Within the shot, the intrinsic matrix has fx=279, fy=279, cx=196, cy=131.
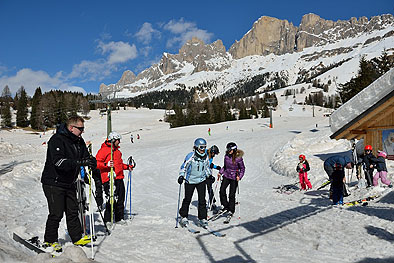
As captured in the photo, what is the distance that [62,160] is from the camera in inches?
170

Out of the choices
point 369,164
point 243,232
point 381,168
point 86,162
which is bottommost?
point 243,232

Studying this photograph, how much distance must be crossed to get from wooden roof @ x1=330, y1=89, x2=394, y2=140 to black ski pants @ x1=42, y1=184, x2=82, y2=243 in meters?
10.0

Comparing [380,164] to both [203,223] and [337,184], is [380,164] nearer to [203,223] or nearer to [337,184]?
[337,184]

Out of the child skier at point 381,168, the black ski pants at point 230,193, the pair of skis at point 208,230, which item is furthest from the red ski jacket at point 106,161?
the child skier at point 381,168

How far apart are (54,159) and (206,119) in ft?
294

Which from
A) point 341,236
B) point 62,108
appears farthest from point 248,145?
point 62,108

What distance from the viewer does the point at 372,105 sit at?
10.1 m

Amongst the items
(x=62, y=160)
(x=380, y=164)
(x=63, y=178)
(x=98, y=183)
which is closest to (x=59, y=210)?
(x=63, y=178)

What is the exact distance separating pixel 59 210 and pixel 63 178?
20.2 inches

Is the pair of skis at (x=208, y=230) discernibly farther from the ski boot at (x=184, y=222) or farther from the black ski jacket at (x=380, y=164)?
the black ski jacket at (x=380, y=164)

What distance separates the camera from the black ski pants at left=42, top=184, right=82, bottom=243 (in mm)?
4434

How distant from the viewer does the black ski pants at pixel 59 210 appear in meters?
4.43

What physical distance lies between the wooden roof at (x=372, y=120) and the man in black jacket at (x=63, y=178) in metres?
9.80

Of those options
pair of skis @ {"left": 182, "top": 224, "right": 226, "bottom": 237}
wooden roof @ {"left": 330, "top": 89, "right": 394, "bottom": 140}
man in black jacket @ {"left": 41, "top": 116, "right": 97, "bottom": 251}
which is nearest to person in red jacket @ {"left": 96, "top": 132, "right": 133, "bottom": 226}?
pair of skis @ {"left": 182, "top": 224, "right": 226, "bottom": 237}
